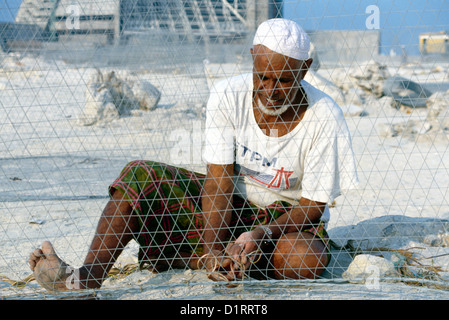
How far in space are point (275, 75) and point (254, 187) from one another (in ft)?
1.45

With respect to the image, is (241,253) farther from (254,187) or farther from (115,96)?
(115,96)

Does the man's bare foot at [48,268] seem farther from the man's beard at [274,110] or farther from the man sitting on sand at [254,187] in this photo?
the man's beard at [274,110]

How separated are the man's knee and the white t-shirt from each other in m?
0.15

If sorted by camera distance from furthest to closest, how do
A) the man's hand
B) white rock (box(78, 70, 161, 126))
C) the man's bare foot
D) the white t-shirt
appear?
white rock (box(78, 70, 161, 126)) < the white t-shirt < the man's hand < the man's bare foot

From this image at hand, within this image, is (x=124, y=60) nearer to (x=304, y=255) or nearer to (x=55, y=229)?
(x=55, y=229)

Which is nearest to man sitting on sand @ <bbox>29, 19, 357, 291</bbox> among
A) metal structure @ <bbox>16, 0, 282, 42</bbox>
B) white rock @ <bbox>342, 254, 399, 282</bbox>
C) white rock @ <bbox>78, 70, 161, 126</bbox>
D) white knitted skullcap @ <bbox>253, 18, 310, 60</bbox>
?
white knitted skullcap @ <bbox>253, 18, 310, 60</bbox>

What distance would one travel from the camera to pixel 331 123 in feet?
5.76

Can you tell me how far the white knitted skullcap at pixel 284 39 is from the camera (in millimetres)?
1666

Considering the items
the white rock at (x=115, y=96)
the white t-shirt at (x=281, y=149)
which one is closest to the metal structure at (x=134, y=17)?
the white rock at (x=115, y=96)

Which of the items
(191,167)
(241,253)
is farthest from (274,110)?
(191,167)

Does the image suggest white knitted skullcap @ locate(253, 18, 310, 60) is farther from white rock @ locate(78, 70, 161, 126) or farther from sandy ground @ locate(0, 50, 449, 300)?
white rock @ locate(78, 70, 161, 126)

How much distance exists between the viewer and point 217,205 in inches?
71.4

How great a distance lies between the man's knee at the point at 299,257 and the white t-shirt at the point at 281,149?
15cm

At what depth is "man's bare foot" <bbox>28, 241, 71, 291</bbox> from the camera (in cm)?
154
